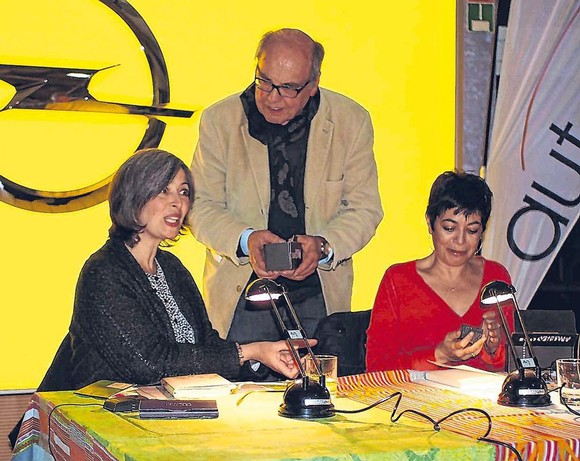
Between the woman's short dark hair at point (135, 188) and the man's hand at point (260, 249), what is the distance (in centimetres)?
68

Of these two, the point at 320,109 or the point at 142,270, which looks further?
the point at 320,109

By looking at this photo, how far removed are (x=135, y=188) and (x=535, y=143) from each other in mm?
2566

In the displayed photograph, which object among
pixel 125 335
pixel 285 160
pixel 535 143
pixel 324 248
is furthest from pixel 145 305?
pixel 535 143

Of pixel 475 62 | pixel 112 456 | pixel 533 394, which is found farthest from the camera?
pixel 475 62

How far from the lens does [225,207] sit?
4340mm

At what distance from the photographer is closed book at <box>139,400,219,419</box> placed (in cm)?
250

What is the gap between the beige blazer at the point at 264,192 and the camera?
426 centimetres

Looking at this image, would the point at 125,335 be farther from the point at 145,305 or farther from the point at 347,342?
the point at 347,342

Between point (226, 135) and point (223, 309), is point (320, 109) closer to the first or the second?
point (226, 135)

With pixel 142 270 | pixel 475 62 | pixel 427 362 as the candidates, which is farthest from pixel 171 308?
pixel 475 62

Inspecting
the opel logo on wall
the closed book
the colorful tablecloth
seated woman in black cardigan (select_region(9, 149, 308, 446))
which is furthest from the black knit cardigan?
the opel logo on wall

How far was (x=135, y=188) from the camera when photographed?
10.8 feet

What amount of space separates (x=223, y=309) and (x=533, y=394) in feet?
5.94

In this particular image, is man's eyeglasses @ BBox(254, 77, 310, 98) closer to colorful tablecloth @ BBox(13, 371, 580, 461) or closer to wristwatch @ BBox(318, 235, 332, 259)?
wristwatch @ BBox(318, 235, 332, 259)
